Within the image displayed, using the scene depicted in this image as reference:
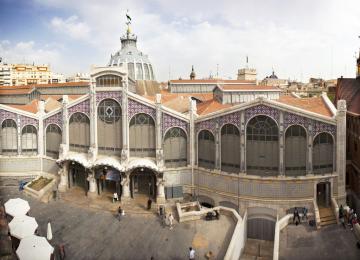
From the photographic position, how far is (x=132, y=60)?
63.8 m

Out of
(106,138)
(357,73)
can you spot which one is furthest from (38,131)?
(357,73)

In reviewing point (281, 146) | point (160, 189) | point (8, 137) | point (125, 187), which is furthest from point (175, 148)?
point (8, 137)

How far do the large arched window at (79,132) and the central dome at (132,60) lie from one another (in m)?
19.1

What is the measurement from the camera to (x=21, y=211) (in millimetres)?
32625

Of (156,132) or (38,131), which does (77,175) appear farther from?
(156,132)

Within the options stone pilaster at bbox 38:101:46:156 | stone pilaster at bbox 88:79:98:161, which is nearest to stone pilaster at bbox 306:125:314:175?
stone pilaster at bbox 88:79:98:161

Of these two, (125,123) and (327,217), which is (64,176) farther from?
(327,217)

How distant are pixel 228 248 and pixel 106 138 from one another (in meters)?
21.2

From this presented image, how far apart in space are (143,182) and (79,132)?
10.6 meters

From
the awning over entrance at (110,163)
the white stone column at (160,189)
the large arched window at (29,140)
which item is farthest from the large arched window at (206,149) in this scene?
the large arched window at (29,140)

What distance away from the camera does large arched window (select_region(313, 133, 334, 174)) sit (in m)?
35.5

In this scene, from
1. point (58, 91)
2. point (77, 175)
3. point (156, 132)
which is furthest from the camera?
point (58, 91)

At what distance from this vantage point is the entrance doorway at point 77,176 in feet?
149

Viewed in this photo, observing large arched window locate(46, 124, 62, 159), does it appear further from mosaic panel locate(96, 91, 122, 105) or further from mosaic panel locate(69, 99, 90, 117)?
mosaic panel locate(96, 91, 122, 105)
